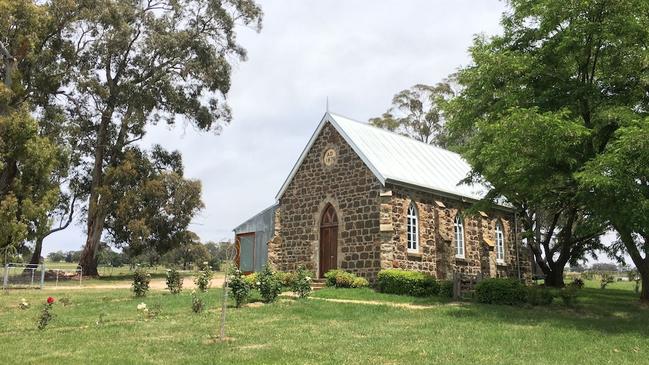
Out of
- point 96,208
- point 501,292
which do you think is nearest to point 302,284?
point 501,292

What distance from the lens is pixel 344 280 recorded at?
21.0 m

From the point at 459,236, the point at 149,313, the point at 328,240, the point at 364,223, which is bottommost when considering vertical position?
the point at 149,313

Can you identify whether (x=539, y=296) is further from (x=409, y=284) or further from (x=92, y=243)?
(x=92, y=243)

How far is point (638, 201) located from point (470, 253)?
12.1 meters

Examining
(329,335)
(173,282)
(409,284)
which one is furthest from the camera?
(173,282)

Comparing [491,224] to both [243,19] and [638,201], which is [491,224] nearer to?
[638,201]

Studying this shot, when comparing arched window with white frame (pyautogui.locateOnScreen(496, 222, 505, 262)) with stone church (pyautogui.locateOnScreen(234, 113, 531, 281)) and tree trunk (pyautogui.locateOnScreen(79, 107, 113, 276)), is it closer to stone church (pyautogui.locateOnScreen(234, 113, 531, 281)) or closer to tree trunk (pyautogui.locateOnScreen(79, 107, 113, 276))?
stone church (pyautogui.locateOnScreen(234, 113, 531, 281))

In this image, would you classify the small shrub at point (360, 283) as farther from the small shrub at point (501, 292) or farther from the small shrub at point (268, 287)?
the small shrub at point (268, 287)

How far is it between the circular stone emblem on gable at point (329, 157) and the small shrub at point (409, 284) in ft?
20.7

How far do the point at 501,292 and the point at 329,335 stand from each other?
924 cm

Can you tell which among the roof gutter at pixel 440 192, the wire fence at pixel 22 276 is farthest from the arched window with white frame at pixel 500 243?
the wire fence at pixel 22 276

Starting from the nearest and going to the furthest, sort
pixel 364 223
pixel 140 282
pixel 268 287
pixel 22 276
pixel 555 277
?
pixel 268 287 → pixel 140 282 → pixel 364 223 → pixel 22 276 → pixel 555 277

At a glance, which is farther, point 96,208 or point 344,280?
point 96,208

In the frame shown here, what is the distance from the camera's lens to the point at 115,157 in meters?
40.4
